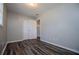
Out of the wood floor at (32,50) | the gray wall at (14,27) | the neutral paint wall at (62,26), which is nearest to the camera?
the wood floor at (32,50)

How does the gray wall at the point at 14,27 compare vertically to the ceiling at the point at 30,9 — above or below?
below

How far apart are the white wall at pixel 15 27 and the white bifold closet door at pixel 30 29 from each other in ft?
0.35

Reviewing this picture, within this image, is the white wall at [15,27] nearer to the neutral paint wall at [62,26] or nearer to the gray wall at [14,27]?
the gray wall at [14,27]

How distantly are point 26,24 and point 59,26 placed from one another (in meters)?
1.15

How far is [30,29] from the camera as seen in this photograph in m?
2.06

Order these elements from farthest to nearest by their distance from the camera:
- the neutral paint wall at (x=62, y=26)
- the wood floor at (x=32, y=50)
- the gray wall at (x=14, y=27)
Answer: the gray wall at (x=14, y=27) → the neutral paint wall at (x=62, y=26) → the wood floor at (x=32, y=50)

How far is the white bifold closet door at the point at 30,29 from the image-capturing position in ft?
6.69

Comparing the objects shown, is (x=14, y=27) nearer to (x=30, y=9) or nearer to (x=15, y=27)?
(x=15, y=27)

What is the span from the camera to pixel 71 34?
1.92m

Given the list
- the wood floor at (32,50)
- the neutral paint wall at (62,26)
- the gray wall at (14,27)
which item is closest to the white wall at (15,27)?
the gray wall at (14,27)

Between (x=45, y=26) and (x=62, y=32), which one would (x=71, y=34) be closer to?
(x=62, y=32)

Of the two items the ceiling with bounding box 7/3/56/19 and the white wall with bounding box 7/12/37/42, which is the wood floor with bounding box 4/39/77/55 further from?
the ceiling with bounding box 7/3/56/19

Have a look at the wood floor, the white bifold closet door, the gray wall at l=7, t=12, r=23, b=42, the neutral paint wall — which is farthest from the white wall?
the neutral paint wall
